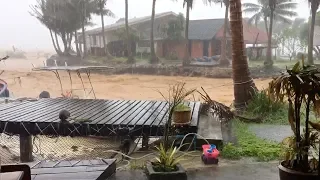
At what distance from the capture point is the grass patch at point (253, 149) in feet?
17.2

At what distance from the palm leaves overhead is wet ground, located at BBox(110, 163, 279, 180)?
97.7 feet

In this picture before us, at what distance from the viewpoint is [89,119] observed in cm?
614

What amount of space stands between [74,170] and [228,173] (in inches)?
71.3

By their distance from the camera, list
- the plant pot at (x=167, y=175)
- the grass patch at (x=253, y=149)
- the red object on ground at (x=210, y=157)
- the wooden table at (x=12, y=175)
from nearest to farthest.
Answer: the wooden table at (x=12, y=175), the plant pot at (x=167, y=175), the red object on ground at (x=210, y=157), the grass patch at (x=253, y=149)

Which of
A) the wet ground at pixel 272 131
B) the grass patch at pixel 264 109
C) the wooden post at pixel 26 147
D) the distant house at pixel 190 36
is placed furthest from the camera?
the distant house at pixel 190 36

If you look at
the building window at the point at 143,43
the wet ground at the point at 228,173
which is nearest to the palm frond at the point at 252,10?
the building window at the point at 143,43

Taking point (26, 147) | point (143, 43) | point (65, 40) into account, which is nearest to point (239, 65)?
point (26, 147)

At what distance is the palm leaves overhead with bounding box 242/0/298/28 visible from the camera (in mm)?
33312

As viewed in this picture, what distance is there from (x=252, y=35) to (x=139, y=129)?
30997 mm

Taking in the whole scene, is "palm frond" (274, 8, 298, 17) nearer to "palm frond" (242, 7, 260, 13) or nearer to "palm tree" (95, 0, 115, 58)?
"palm frond" (242, 7, 260, 13)

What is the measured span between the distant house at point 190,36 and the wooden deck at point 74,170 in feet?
87.1

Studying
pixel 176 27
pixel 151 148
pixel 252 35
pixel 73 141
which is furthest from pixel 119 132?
pixel 252 35

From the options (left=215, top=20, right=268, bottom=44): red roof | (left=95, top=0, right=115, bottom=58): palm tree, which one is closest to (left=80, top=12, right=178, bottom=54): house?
(left=95, top=0, right=115, bottom=58): palm tree

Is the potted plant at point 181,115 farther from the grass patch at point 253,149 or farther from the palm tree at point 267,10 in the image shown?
the palm tree at point 267,10
